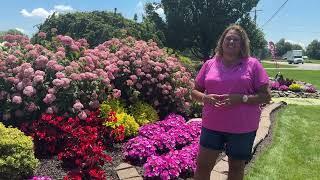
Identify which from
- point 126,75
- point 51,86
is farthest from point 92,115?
point 126,75

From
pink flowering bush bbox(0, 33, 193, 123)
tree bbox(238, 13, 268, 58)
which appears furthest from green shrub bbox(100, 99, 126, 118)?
tree bbox(238, 13, 268, 58)

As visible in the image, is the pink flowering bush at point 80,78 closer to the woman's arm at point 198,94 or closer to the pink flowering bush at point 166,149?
the pink flowering bush at point 166,149

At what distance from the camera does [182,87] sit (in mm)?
8906

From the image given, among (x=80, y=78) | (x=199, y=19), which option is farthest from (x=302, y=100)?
(x=199, y=19)

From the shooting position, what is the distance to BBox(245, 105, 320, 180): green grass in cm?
581

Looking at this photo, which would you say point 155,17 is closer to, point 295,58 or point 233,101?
point 233,101

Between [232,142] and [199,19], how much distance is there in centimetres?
3661

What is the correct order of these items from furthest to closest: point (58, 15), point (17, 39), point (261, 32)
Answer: point (261, 32) → point (58, 15) → point (17, 39)

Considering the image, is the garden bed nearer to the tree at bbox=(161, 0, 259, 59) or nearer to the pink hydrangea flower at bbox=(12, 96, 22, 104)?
the pink hydrangea flower at bbox=(12, 96, 22, 104)

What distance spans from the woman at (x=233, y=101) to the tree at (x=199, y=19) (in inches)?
1388

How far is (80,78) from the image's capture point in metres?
6.61

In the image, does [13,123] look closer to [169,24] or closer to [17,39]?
[17,39]

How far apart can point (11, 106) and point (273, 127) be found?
5142 millimetres

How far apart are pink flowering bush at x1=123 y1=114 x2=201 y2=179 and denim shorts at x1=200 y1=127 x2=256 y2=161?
1.42 metres
